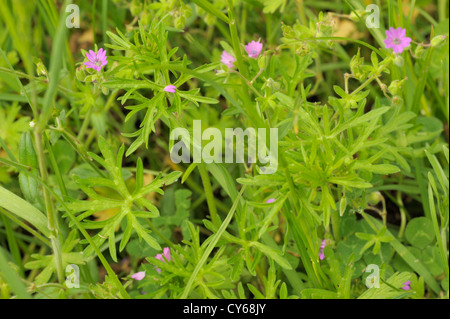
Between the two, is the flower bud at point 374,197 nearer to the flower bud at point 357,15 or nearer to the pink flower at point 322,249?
the pink flower at point 322,249

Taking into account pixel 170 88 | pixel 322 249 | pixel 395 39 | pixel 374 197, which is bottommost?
pixel 322 249

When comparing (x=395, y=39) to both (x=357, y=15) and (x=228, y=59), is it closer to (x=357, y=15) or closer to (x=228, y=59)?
(x=357, y=15)

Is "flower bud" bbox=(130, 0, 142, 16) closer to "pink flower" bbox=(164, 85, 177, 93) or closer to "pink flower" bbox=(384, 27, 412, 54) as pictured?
"pink flower" bbox=(164, 85, 177, 93)

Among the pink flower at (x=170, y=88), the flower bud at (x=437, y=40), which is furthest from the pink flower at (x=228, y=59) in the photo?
the flower bud at (x=437, y=40)

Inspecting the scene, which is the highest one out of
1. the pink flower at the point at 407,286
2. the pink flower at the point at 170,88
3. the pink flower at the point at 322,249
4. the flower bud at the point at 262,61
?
the flower bud at the point at 262,61

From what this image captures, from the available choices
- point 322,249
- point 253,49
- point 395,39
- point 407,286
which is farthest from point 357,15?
point 407,286

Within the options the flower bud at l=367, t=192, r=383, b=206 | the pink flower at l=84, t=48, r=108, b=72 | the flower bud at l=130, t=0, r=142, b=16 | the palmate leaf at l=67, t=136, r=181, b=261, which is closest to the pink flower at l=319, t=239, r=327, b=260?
the flower bud at l=367, t=192, r=383, b=206

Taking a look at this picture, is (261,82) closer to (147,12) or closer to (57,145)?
(147,12)
